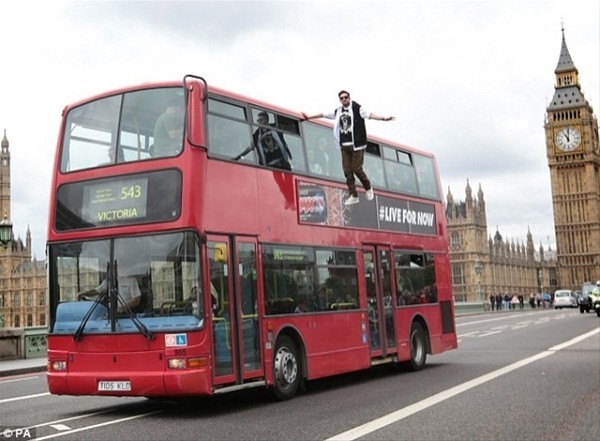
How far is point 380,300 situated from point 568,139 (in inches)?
4590

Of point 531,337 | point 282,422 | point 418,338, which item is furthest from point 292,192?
point 531,337

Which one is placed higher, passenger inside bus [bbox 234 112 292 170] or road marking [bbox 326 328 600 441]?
passenger inside bus [bbox 234 112 292 170]

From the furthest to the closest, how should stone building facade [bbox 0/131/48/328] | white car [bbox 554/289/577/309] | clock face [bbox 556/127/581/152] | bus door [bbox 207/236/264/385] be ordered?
clock face [bbox 556/127/581/152], stone building facade [bbox 0/131/48/328], white car [bbox 554/289/577/309], bus door [bbox 207/236/264/385]

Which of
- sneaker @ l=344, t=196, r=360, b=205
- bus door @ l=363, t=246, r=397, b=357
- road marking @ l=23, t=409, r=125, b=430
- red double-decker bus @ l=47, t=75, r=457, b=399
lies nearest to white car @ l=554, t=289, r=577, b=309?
bus door @ l=363, t=246, r=397, b=357

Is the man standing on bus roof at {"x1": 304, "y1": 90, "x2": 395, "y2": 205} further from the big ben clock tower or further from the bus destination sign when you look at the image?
the big ben clock tower

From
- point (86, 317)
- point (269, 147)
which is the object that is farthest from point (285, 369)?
point (269, 147)

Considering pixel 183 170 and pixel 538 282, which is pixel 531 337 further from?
pixel 538 282

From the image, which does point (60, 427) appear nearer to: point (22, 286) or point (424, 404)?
point (424, 404)

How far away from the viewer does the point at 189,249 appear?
9617 mm

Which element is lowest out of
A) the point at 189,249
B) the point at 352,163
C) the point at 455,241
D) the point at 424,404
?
the point at 424,404

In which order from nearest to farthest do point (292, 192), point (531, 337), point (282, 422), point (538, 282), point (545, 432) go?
1. point (545, 432)
2. point (282, 422)
3. point (292, 192)
4. point (531, 337)
5. point (538, 282)

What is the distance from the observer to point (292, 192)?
38.9 ft

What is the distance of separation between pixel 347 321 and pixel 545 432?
514cm

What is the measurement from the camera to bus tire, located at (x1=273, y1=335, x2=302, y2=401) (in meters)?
11.0
